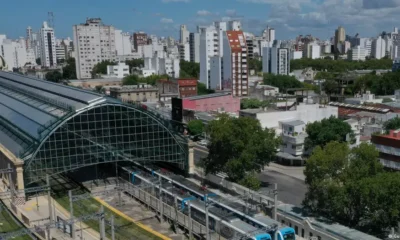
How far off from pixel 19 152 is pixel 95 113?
561cm

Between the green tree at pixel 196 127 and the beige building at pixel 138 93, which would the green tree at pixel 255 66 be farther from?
the green tree at pixel 196 127

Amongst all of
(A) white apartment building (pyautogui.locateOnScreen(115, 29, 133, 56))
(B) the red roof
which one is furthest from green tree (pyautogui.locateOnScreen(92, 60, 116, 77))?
(B) the red roof

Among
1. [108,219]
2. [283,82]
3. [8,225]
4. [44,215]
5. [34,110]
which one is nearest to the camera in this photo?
[8,225]

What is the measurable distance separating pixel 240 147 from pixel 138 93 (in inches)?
1744

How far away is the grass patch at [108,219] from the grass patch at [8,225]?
10.7ft

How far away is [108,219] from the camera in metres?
24.8

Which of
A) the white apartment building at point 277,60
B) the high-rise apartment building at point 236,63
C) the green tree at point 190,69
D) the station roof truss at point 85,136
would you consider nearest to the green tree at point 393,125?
the station roof truss at point 85,136

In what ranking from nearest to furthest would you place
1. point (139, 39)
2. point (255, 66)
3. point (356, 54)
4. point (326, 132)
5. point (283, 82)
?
point (326, 132)
point (283, 82)
point (255, 66)
point (356, 54)
point (139, 39)

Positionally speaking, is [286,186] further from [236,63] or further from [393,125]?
[236,63]

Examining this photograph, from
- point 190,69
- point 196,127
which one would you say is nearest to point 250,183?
point 196,127

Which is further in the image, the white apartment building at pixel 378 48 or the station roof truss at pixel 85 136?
the white apartment building at pixel 378 48

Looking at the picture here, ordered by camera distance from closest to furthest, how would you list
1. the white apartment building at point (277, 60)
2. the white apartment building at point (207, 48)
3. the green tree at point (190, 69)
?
the white apartment building at point (207, 48) → the green tree at point (190, 69) → the white apartment building at point (277, 60)

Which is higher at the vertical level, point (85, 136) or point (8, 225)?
point (85, 136)

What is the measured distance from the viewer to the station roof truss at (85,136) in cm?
2706
